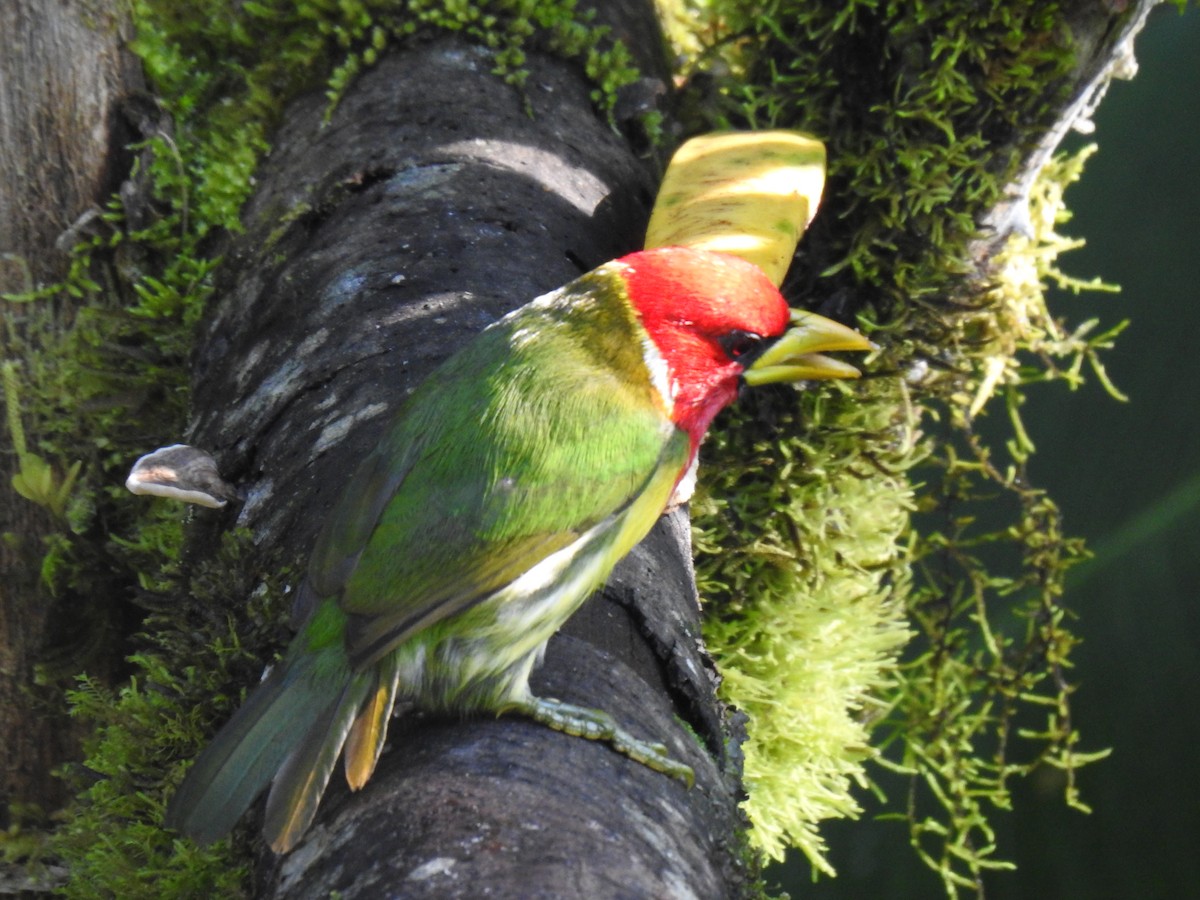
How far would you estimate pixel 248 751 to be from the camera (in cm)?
152

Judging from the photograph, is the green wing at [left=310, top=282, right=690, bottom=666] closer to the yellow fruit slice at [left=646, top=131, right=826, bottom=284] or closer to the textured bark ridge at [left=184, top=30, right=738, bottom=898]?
the textured bark ridge at [left=184, top=30, right=738, bottom=898]

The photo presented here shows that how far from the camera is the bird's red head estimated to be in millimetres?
1833

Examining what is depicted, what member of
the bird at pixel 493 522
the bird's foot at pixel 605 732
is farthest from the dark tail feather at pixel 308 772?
the bird's foot at pixel 605 732

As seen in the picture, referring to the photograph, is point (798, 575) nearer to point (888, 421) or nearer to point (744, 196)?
point (888, 421)

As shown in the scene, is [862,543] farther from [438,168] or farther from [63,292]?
[63,292]

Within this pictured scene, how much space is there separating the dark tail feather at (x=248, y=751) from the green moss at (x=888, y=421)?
1191 millimetres

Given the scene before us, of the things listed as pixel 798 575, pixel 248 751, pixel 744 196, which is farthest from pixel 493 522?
pixel 798 575

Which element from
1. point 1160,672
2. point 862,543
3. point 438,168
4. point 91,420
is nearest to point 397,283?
point 438,168

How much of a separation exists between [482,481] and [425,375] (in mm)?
366

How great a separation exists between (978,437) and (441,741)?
1800 mm

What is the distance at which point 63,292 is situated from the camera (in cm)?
261

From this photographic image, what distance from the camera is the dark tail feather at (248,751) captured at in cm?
149

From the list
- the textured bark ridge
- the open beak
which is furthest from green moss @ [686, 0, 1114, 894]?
the open beak

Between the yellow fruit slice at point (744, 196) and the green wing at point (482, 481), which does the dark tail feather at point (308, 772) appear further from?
the yellow fruit slice at point (744, 196)
